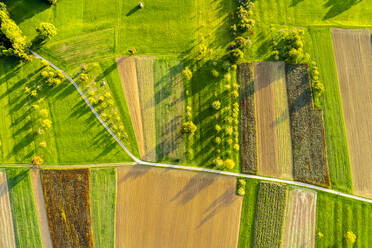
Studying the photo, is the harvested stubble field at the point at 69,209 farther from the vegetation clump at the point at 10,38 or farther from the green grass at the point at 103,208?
the vegetation clump at the point at 10,38

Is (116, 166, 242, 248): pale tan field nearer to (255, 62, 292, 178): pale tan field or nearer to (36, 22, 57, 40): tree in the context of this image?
(255, 62, 292, 178): pale tan field

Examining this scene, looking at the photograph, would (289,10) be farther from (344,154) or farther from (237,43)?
(344,154)

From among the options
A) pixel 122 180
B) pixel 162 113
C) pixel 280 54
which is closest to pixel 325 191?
pixel 280 54

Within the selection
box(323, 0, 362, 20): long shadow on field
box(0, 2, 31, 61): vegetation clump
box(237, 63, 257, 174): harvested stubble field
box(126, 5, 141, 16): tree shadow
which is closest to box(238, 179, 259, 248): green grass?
box(237, 63, 257, 174): harvested stubble field

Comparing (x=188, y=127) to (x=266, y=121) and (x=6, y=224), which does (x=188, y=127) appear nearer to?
(x=266, y=121)

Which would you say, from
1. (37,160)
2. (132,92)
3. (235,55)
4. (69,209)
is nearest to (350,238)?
(235,55)

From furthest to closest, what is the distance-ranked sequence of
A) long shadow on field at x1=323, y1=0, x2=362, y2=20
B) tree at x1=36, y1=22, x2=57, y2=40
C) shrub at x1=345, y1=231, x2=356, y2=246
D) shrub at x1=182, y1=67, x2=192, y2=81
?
1. long shadow on field at x1=323, y1=0, x2=362, y2=20
2. tree at x1=36, y1=22, x2=57, y2=40
3. shrub at x1=182, y1=67, x2=192, y2=81
4. shrub at x1=345, y1=231, x2=356, y2=246
